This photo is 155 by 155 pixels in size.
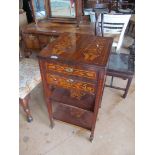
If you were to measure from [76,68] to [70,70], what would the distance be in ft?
0.15

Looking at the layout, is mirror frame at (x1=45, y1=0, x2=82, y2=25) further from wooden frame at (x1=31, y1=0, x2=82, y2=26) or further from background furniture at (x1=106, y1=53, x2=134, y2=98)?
background furniture at (x1=106, y1=53, x2=134, y2=98)

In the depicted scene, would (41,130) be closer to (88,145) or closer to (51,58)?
(88,145)

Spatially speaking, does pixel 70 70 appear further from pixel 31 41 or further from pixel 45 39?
pixel 31 41

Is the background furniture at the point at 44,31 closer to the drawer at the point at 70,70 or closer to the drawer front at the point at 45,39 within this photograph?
the drawer front at the point at 45,39

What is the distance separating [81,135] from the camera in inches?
54.5

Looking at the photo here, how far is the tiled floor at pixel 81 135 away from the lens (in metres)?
1.27

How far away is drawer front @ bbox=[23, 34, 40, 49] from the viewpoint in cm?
159

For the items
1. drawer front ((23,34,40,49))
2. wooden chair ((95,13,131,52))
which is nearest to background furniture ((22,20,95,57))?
drawer front ((23,34,40,49))

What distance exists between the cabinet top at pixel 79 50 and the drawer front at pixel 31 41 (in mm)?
501

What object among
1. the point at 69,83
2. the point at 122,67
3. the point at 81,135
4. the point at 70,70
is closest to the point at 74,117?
the point at 81,135

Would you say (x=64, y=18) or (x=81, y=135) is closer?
(x=81, y=135)
